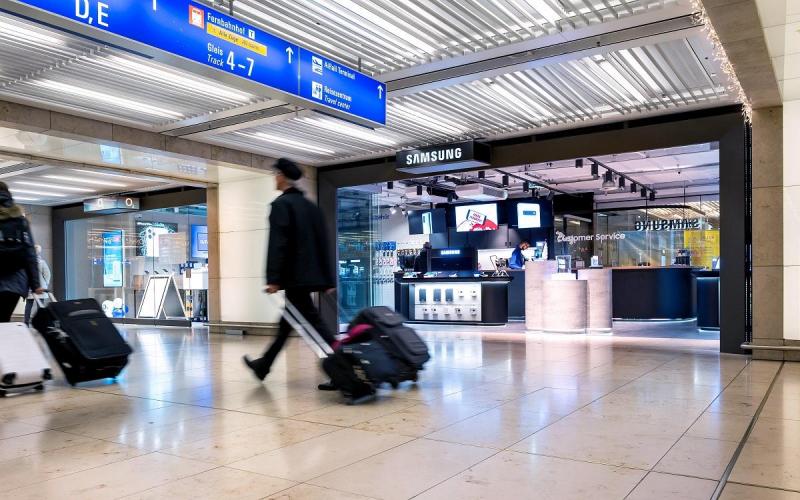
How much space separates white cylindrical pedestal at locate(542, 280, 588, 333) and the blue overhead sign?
19.1 feet

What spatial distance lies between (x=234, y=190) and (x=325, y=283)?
732 cm

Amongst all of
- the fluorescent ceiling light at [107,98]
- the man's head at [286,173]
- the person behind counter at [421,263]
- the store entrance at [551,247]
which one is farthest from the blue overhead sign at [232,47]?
the person behind counter at [421,263]

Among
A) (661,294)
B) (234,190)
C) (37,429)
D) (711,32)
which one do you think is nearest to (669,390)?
(711,32)

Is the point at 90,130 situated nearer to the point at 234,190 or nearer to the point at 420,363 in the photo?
the point at 234,190

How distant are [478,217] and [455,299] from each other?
6.20m

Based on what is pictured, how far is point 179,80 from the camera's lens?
6.56 metres

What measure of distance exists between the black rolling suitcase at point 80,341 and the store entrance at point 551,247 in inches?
242

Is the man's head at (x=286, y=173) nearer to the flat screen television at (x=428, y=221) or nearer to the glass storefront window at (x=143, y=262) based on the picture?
the glass storefront window at (x=143, y=262)

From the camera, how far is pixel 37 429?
3990mm

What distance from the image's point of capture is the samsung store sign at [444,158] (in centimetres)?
928

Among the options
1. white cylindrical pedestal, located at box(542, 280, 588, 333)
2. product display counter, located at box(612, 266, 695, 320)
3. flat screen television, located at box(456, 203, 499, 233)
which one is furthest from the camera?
flat screen television, located at box(456, 203, 499, 233)

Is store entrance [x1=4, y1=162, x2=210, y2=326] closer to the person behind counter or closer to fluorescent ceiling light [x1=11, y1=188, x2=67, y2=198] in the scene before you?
fluorescent ceiling light [x1=11, y1=188, x2=67, y2=198]

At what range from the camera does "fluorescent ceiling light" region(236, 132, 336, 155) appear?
8.98 meters

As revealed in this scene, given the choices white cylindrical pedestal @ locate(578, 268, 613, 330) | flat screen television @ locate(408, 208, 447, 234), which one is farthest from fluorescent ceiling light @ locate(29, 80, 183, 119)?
flat screen television @ locate(408, 208, 447, 234)
